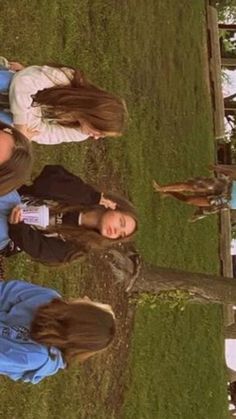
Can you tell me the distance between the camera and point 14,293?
17.5 ft

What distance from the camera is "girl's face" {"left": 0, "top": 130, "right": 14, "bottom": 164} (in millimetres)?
4590

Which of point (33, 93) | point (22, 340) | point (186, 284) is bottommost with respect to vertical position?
point (186, 284)

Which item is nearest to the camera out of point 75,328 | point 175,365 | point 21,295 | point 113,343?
point 75,328

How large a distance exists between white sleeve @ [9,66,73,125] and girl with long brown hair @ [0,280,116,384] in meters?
1.29

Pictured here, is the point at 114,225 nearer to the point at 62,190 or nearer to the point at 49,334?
the point at 62,190

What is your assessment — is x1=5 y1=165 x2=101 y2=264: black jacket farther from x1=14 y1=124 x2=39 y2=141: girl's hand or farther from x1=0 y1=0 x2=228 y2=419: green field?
x1=0 y1=0 x2=228 y2=419: green field

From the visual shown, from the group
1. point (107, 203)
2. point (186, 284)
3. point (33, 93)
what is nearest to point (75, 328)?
point (107, 203)

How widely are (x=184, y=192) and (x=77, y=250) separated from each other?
7495 mm

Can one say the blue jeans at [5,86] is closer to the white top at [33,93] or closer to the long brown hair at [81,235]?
the white top at [33,93]

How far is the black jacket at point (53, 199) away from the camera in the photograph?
18.9 ft

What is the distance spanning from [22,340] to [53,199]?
120 cm

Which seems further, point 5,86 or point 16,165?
point 5,86

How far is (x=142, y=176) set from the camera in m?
13.5

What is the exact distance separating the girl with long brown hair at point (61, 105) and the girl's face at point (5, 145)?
3.29 ft
